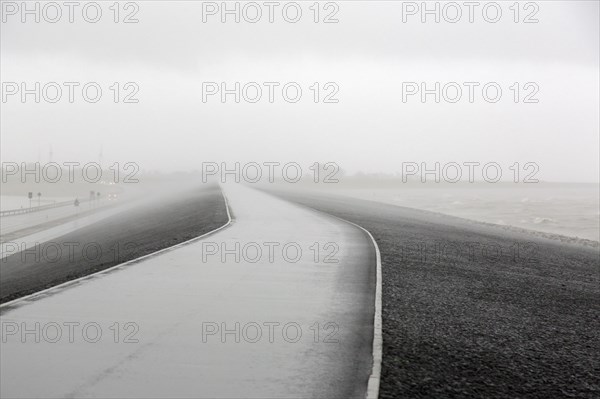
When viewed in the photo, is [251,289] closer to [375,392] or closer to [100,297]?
[100,297]

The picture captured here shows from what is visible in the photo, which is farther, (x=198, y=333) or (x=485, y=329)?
(x=485, y=329)

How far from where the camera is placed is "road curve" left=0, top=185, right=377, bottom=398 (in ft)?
21.5

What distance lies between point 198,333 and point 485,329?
629 centimetres

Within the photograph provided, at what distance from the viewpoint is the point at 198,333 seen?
28.8ft

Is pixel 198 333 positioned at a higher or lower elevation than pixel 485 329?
→ higher

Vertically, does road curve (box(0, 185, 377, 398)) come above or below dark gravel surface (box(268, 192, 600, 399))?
above

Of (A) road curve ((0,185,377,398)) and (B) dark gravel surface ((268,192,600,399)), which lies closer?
(A) road curve ((0,185,377,398))

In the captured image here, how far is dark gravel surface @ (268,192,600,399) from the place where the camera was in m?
7.48

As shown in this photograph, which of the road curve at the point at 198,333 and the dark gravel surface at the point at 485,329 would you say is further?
the dark gravel surface at the point at 485,329

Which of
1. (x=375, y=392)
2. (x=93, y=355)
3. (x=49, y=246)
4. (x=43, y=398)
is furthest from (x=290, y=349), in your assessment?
(x=49, y=246)

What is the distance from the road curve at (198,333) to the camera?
656 centimetres

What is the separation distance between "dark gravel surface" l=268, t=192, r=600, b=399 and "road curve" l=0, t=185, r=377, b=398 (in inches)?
29.9

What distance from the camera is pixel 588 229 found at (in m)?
52.2

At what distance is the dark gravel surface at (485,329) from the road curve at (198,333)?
29.9 inches
